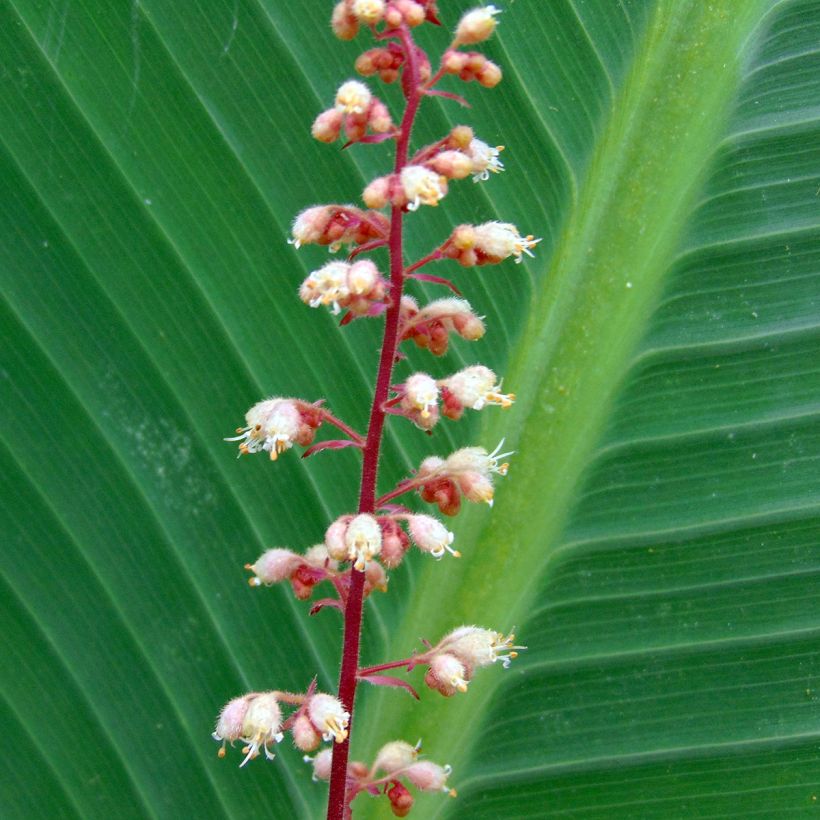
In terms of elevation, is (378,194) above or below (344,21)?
below

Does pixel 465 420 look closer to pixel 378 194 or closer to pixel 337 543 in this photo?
pixel 337 543

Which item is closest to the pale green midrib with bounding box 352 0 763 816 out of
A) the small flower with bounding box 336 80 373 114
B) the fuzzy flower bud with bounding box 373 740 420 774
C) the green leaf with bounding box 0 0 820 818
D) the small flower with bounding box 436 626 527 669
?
the green leaf with bounding box 0 0 820 818

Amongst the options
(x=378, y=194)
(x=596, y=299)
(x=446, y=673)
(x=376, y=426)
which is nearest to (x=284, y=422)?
(x=376, y=426)

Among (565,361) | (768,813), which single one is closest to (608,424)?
(565,361)

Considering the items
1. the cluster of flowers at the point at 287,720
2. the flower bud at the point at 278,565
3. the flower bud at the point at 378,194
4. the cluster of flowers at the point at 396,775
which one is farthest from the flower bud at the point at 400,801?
the flower bud at the point at 378,194

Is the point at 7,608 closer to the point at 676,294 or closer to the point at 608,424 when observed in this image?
the point at 608,424

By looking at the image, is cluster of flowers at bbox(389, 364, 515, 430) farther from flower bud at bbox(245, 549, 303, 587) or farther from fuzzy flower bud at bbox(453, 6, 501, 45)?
fuzzy flower bud at bbox(453, 6, 501, 45)
